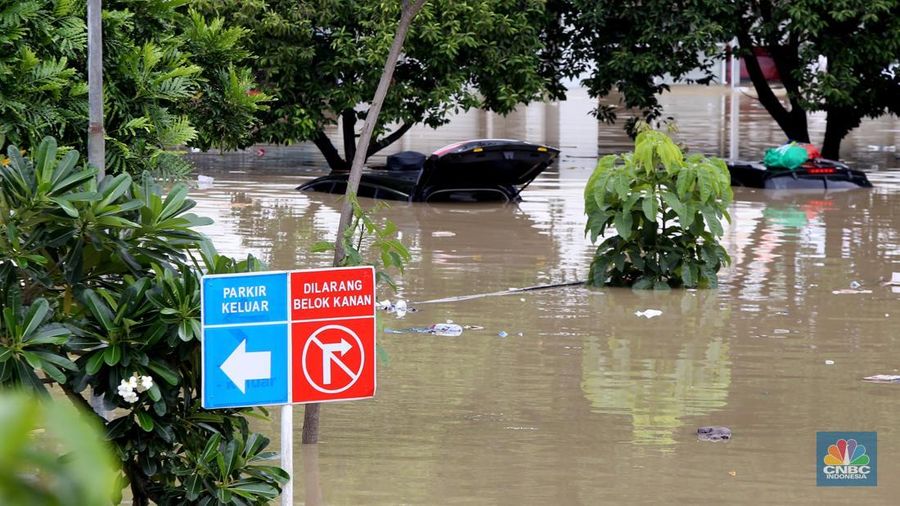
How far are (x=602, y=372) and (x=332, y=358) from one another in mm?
4745

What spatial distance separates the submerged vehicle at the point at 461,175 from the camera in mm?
20188

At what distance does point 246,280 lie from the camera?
4.63 metres

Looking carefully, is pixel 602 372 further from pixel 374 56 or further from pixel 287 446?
pixel 374 56

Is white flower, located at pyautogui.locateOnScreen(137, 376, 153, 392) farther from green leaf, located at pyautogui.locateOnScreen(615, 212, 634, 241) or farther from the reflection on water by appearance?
green leaf, located at pyautogui.locateOnScreen(615, 212, 634, 241)

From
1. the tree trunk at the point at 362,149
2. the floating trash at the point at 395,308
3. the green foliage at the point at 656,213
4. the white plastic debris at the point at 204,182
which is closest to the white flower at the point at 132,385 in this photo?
the tree trunk at the point at 362,149

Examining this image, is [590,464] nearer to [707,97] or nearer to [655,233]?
[655,233]

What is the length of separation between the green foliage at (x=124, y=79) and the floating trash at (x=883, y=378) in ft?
14.9

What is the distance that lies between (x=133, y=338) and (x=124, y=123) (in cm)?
295

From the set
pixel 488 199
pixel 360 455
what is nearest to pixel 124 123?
pixel 360 455

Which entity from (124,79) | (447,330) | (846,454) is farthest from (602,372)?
(124,79)

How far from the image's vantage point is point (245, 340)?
180 inches

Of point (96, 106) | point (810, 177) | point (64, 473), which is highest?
point (96, 106)

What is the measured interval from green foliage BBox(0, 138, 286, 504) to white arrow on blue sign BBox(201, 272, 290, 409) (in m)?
0.14
